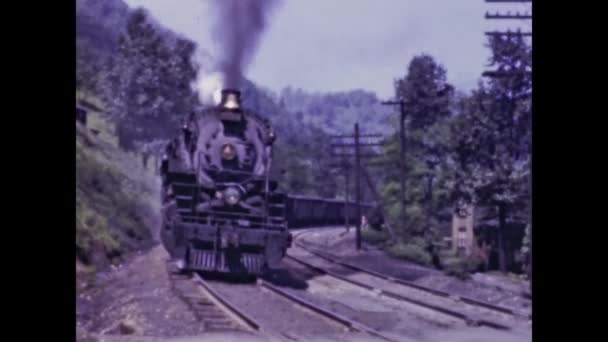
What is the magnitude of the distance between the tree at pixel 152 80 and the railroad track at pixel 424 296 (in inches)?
172

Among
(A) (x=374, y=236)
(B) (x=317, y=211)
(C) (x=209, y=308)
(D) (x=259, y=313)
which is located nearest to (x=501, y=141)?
(A) (x=374, y=236)

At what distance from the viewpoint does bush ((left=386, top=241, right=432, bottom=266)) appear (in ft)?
49.9

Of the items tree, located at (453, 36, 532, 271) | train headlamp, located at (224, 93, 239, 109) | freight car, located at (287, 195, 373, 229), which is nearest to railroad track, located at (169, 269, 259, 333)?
train headlamp, located at (224, 93, 239, 109)

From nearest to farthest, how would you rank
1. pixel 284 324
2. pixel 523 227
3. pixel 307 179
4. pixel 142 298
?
1. pixel 284 324
2. pixel 142 298
3. pixel 523 227
4. pixel 307 179

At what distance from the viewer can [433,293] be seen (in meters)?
11.2

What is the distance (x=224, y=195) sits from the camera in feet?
36.6

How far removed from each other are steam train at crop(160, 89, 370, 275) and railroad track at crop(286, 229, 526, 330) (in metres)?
1.79

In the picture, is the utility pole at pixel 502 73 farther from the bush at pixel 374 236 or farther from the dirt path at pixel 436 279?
the bush at pixel 374 236

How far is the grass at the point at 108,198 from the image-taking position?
12.7 meters

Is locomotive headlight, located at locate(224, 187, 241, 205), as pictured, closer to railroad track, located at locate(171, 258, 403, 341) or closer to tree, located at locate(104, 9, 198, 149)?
railroad track, located at locate(171, 258, 403, 341)
